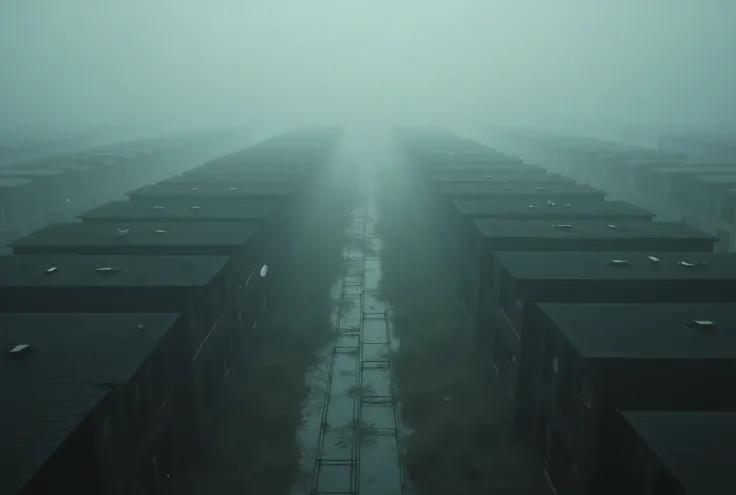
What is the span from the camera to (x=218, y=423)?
68.9 ft

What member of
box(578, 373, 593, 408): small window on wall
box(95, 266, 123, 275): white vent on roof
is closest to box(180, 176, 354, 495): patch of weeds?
box(95, 266, 123, 275): white vent on roof

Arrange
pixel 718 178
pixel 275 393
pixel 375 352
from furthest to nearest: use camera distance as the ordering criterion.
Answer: pixel 718 178 → pixel 375 352 → pixel 275 393

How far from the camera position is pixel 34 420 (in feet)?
38.8

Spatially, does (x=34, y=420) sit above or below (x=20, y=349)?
below

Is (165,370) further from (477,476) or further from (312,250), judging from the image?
(312,250)

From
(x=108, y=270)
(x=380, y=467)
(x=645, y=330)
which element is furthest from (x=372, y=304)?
(x=645, y=330)

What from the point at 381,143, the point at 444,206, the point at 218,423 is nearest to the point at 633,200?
the point at 444,206

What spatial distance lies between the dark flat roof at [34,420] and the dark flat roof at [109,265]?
21.6 feet

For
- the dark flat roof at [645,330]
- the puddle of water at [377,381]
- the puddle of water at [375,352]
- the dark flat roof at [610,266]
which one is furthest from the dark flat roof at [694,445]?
the puddle of water at [375,352]

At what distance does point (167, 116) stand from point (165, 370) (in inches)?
6518

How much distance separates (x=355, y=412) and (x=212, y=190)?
21.0 meters

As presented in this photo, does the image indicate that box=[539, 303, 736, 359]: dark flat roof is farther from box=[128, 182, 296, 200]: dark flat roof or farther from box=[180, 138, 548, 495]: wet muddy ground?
box=[128, 182, 296, 200]: dark flat roof

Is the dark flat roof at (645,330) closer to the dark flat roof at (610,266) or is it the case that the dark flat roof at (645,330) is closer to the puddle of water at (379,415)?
the dark flat roof at (610,266)

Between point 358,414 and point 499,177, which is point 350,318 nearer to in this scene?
point 358,414
